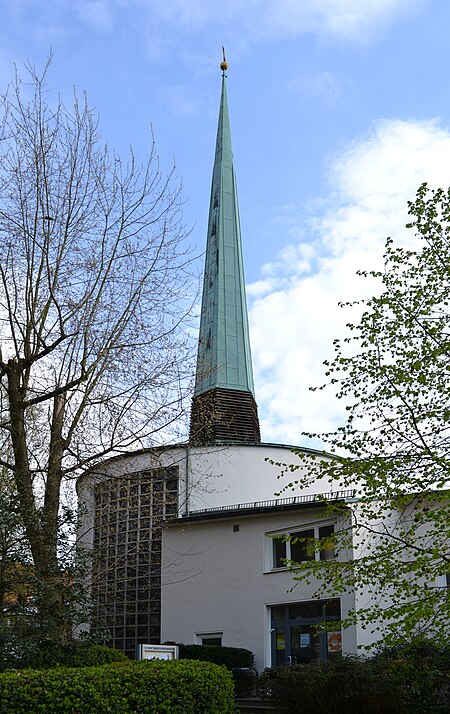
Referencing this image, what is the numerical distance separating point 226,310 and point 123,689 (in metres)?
23.4

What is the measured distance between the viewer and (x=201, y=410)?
18156 millimetres

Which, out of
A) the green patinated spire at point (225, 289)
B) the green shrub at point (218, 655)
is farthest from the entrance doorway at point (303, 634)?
the green patinated spire at point (225, 289)

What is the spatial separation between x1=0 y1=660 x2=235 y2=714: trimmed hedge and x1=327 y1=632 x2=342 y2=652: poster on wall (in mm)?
8477

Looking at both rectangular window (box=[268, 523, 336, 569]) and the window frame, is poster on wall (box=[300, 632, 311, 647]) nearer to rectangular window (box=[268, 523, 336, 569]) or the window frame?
the window frame

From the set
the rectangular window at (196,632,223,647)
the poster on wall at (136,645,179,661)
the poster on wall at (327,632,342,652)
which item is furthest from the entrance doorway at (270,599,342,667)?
the poster on wall at (136,645,179,661)

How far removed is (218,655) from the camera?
2153 centimetres

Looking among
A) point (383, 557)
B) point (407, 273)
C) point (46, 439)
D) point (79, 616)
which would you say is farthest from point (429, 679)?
point (46, 439)

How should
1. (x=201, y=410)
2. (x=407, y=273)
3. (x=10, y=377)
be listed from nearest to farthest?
1. (x=407, y=273)
2. (x=10, y=377)
3. (x=201, y=410)

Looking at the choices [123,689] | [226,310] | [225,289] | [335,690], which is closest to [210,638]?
[335,690]

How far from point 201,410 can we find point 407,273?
6889 mm

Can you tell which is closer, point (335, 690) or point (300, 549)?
point (335, 690)

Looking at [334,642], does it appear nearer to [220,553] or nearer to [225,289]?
[220,553]

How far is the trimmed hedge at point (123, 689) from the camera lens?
10.1 m

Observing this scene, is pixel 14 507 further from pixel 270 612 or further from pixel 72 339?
pixel 270 612
